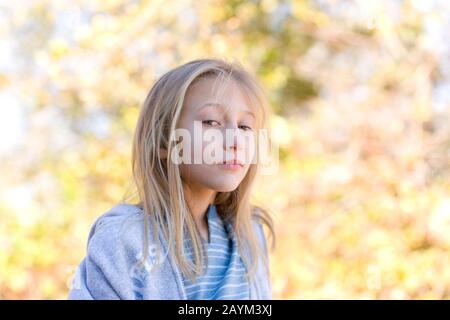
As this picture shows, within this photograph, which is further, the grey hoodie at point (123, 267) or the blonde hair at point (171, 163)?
the blonde hair at point (171, 163)

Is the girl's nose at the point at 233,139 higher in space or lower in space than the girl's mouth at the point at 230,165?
higher

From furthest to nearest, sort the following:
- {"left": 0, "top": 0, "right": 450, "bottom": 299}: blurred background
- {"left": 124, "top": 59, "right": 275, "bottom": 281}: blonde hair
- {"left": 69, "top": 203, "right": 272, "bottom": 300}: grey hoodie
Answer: {"left": 0, "top": 0, "right": 450, "bottom": 299}: blurred background → {"left": 124, "top": 59, "right": 275, "bottom": 281}: blonde hair → {"left": 69, "top": 203, "right": 272, "bottom": 300}: grey hoodie

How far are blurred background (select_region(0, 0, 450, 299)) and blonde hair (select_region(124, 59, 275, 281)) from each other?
4.79ft

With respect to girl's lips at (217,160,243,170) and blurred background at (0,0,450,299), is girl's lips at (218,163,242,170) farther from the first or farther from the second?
blurred background at (0,0,450,299)

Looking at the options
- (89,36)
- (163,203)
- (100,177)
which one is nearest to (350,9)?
(89,36)

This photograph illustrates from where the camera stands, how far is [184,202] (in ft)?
4.21

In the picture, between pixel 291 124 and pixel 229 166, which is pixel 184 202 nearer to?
pixel 229 166

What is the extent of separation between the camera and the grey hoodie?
3.68ft

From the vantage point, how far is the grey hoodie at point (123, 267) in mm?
1123

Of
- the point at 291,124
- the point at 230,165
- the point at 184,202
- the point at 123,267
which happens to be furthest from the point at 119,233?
the point at 291,124

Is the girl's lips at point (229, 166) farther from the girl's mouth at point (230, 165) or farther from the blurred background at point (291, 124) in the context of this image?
the blurred background at point (291, 124)

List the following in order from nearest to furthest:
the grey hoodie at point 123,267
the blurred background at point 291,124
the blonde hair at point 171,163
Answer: the grey hoodie at point 123,267, the blonde hair at point 171,163, the blurred background at point 291,124

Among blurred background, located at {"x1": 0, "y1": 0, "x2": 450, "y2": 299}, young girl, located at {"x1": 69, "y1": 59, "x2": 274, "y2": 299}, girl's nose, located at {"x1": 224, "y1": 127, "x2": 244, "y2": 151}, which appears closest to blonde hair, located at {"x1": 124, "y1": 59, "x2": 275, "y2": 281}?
young girl, located at {"x1": 69, "y1": 59, "x2": 274, "y2": 299}

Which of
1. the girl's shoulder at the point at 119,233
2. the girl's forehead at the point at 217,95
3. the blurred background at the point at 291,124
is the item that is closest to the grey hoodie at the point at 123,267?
the girl's shoulder at the point at 119,233
